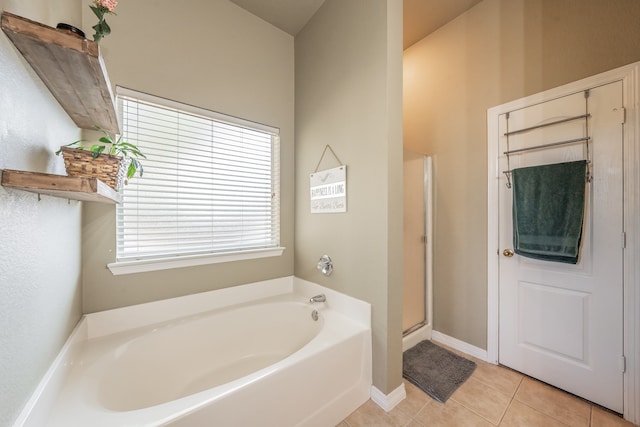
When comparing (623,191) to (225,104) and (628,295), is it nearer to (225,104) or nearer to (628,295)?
(628,295)

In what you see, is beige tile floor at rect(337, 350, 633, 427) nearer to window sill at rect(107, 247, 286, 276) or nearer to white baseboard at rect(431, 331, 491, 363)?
white baseboard at rect(431, 331, 491, 363)

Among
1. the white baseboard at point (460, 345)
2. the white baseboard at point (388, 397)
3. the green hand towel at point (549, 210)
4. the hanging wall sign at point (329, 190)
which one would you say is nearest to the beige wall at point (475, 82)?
the white baseboard at point (460, 345)

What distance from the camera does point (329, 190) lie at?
1886 mm

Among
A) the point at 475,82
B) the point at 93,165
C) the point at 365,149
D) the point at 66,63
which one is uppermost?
the point at 475,82

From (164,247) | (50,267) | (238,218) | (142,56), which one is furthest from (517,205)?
(142,56)

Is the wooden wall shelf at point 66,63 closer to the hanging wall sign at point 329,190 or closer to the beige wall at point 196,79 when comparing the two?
the beige wall at point 196,79

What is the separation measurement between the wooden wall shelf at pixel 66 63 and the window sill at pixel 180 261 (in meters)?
0.90

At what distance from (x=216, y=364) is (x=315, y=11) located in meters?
2.92

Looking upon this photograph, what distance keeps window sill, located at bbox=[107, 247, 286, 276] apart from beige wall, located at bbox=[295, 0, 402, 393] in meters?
0.50

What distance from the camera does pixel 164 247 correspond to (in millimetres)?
1683

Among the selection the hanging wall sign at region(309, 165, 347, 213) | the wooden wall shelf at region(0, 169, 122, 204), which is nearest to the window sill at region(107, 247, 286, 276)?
the hanging wall sign at region(309, 165, 347, 213)

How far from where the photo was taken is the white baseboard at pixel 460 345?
2.02 meters

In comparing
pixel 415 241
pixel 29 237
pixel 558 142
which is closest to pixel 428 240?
pixel 415 241

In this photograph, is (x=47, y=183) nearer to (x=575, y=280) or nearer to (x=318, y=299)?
(x=318, y=299)
